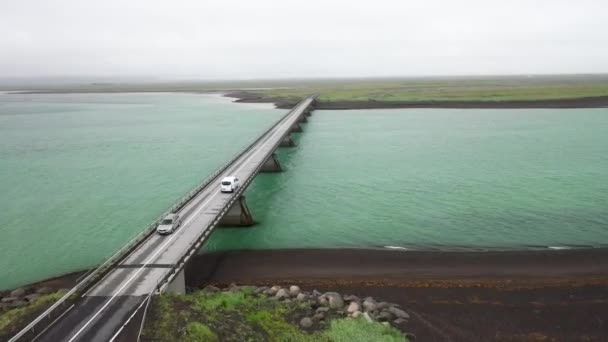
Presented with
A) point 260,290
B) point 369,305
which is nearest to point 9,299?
point 260,290

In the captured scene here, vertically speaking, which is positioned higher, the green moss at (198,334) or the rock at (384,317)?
the green moss at (198,334)

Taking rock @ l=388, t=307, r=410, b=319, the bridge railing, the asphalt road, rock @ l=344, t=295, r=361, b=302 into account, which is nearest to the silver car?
the asphalt road

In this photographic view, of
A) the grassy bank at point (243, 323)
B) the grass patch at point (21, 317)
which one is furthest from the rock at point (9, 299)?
the grassy bank at point (243, 323)

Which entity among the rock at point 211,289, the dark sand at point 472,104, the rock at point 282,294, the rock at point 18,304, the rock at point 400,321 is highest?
the dark sand at point 472,104

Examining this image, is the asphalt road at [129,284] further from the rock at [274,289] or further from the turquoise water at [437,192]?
the rock at [274,289]

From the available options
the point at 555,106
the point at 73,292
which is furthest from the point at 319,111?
the point at 73,292

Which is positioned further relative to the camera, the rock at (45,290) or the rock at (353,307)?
the rock at (45,290)

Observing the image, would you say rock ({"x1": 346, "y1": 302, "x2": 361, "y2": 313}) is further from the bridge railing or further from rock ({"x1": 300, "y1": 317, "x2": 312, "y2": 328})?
the bridge railing
